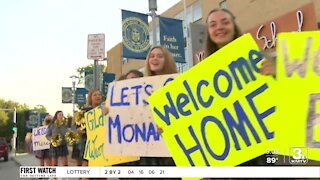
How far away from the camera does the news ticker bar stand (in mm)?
2398

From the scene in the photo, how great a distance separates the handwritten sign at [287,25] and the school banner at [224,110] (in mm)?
9800

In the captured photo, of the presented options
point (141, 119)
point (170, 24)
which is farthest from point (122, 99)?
point (170, 24)

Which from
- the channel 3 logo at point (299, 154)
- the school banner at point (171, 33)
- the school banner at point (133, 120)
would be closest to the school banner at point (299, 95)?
the channel 3 logo at point (299, 154)

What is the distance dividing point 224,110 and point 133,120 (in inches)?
52.5

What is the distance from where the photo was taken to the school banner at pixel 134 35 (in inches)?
448

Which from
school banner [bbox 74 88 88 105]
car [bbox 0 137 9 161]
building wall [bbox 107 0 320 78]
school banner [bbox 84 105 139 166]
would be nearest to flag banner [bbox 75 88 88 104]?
school banner [bbox 74 88 88 105]

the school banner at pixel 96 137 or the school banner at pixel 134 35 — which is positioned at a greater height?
the school banner at pixel 134 35

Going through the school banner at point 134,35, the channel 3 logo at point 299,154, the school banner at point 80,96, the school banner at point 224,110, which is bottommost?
the channel 3 logo at point 299,154

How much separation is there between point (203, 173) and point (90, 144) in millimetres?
2506

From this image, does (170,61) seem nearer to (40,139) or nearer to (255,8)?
(40,139)

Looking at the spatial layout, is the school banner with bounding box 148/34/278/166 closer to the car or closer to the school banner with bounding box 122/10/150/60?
the school banner with bounding box 122/10/150/60

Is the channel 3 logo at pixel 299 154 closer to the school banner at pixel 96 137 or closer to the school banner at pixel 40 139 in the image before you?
the school banner at pixel 96 137

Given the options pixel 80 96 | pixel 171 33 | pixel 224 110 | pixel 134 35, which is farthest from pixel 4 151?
pixel 224 110

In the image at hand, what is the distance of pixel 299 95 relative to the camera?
7.01ft
